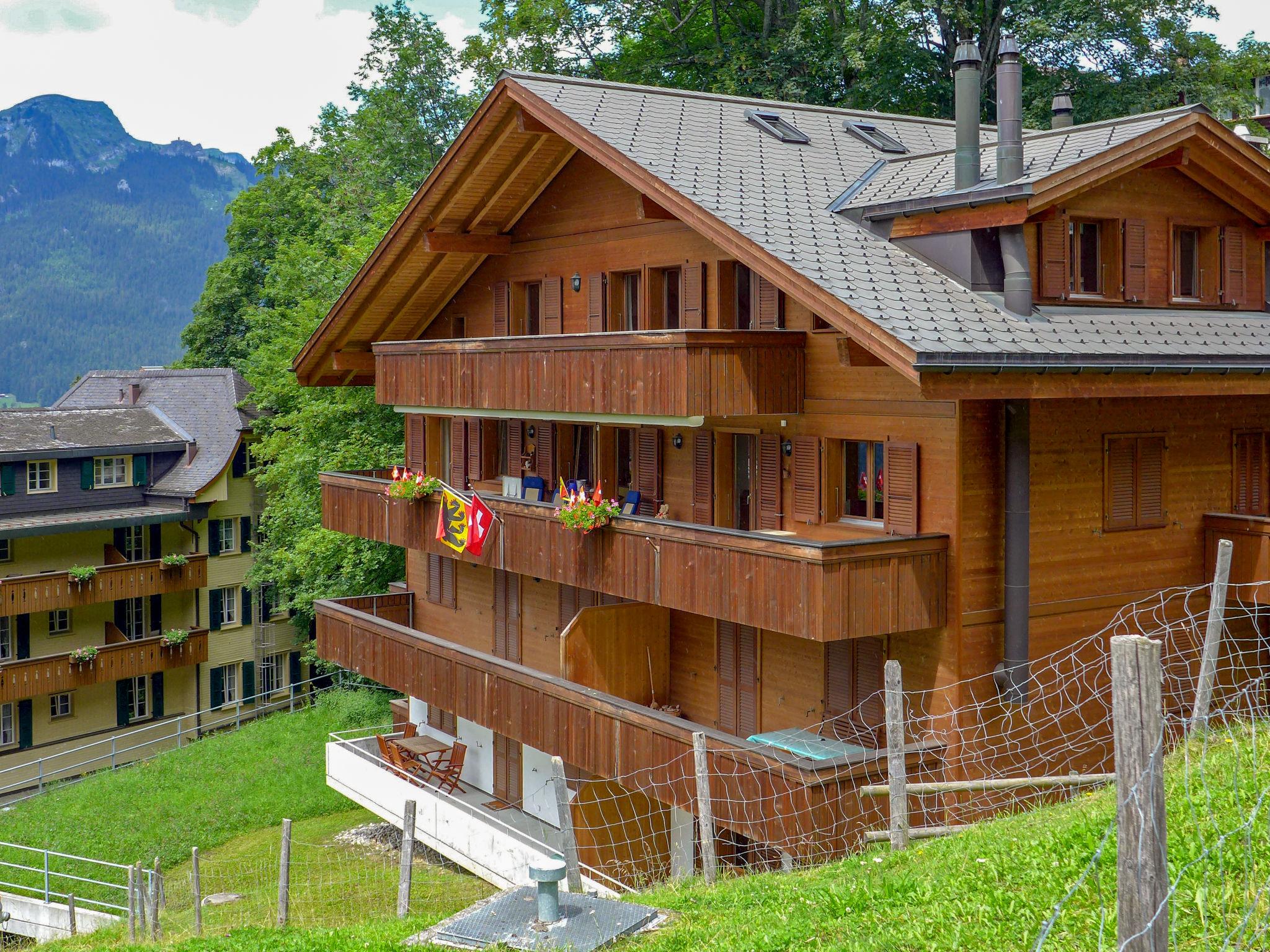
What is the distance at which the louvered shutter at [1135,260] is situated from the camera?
17562 millimetres

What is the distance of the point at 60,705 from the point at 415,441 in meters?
18.0

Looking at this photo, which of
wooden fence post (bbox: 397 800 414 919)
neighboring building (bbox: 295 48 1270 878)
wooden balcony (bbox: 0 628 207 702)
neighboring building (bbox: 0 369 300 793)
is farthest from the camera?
neighboring building (bbox: 0 369 300 793)

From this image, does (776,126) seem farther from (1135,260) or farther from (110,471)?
(110,471)

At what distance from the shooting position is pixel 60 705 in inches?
1522

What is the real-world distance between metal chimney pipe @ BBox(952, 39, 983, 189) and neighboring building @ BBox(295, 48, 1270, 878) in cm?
10

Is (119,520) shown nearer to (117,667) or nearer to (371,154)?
(117,667)

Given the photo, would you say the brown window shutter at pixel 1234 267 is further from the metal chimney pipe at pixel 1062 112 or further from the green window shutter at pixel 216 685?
the green window shutter at pixel 216 685

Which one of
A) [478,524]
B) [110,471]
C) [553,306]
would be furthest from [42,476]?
[478,524]

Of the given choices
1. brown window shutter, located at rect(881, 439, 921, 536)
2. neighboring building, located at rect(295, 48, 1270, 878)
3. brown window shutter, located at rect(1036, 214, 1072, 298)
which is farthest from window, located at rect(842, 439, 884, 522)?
brown window shutter, located at rect(1036, 214, 1072, 298)

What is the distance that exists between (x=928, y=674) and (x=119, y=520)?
29351 millimetres

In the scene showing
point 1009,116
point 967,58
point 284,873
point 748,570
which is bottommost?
point 284,873

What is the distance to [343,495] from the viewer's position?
25.9m

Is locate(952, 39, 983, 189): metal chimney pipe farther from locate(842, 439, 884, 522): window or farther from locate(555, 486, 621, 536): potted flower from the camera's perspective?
locate(555, 486, 621, 536): potted flower

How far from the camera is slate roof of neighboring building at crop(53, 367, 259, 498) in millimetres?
41656
